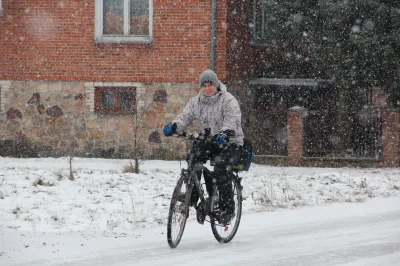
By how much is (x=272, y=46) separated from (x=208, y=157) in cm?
1397

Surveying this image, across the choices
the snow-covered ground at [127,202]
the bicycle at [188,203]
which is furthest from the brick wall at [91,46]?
the bicycle at [188,203]

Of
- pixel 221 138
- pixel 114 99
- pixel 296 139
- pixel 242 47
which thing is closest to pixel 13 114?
pixel 114 99

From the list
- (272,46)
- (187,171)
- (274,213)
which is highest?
(272,46)

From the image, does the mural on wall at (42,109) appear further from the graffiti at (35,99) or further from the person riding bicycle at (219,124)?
the person riding bicycle at (219,124)

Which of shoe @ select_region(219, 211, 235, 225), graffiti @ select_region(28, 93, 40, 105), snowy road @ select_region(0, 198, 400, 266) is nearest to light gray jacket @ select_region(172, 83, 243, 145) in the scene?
shoe @ select_region(219, 211, 235, 225)

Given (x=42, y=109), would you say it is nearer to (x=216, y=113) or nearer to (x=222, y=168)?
(x=216, y=113)

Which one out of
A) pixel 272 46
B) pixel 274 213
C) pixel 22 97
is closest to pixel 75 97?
pixel 22 97

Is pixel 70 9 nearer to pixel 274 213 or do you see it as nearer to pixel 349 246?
pixel 274 213

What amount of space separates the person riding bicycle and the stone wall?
1025 centimetres

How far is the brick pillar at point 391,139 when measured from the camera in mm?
18047

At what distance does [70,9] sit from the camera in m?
19.0

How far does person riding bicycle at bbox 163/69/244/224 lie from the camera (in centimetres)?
831

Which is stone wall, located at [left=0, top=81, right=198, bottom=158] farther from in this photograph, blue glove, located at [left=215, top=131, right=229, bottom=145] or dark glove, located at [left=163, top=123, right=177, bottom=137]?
blue glove, located at [left=215, top=131, right=229, bottom=145]

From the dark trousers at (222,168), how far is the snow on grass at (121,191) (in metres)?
1.39
